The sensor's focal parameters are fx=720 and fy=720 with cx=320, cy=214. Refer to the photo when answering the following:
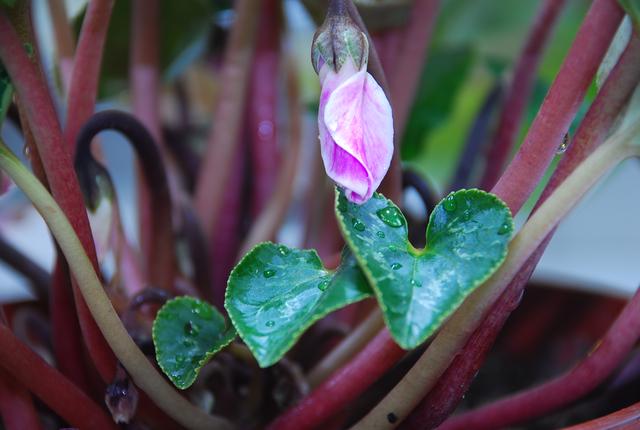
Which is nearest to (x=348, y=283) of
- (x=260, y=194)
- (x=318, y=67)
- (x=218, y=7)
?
(x=318, y=67)

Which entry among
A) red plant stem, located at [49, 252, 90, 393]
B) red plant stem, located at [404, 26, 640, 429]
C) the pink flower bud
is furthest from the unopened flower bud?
red plant stem, located at [49, 252, 90, 393]

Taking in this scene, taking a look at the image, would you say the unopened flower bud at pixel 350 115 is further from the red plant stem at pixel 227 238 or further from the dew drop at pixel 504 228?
the red plant stem at pixel 227 238

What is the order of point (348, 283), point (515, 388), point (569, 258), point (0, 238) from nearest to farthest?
1. point (348, 283)
2. point (0, 238)
3. point (515, 388)
4. point (569, 258)

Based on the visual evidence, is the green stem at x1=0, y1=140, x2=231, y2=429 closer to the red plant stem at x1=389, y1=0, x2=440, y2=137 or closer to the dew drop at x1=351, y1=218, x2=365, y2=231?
the dew drop at x1=351, y1=218, x2=365, y2=231

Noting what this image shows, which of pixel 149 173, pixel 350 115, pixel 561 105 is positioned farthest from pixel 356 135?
pixel 149 173

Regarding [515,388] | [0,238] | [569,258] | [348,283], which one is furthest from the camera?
[569,258]

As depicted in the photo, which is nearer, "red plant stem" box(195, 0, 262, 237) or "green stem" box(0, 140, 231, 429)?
"green stem" box(0, 140, 231, 429)

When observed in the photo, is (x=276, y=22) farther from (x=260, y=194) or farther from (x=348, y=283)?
(x=348, y=283)

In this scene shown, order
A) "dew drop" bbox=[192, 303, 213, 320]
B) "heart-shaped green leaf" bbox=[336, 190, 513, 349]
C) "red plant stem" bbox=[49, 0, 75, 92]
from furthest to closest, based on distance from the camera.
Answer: "red plant stem" bbox=[49, 0, 75, 92]
"dew drop" bbox=[192, 303, 213, 320]
"heart-shaped green leaf" bbox=[336, 190, 513, 349]
